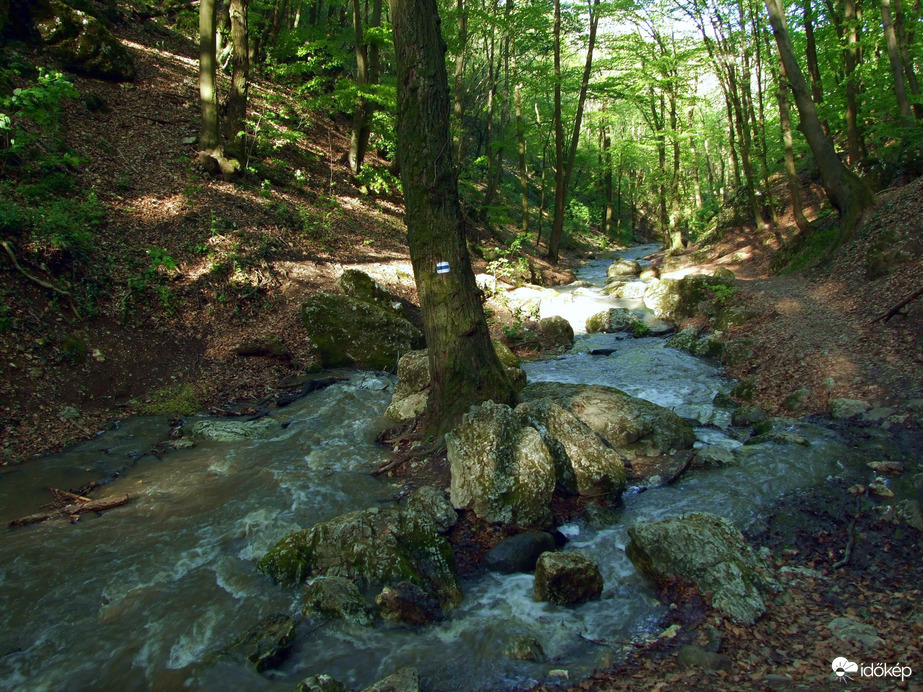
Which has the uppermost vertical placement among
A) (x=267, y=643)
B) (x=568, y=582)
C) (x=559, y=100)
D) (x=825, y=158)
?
(x=559, y=100)

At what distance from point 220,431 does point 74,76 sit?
11.3 m

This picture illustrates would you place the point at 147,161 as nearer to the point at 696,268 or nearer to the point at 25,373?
the point at 25,373

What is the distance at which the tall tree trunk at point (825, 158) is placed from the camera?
10875 millimetres

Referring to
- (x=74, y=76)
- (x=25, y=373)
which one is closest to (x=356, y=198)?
(x=74, y=76)

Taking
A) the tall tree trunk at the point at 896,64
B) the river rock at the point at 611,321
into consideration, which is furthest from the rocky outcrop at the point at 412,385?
the tall tree trunk at the point at 896,64

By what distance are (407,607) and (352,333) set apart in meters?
6.62

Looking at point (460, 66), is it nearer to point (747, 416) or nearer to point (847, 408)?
point (747, 416)

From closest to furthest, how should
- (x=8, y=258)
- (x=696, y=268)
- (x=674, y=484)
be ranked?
(x=674, y=484) < (x=8, y=258) < (x=696, y=268)

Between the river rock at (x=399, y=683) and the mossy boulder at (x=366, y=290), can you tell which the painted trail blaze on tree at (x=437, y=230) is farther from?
the mossy boulder at (x=366, y=290)

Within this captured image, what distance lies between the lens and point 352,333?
31.9 feet

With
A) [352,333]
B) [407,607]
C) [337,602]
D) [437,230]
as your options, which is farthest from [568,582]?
[352,333]

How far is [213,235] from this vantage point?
33.8 ft

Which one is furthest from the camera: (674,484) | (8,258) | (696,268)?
(696,268)

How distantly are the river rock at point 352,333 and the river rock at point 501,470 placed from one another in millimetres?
4730
